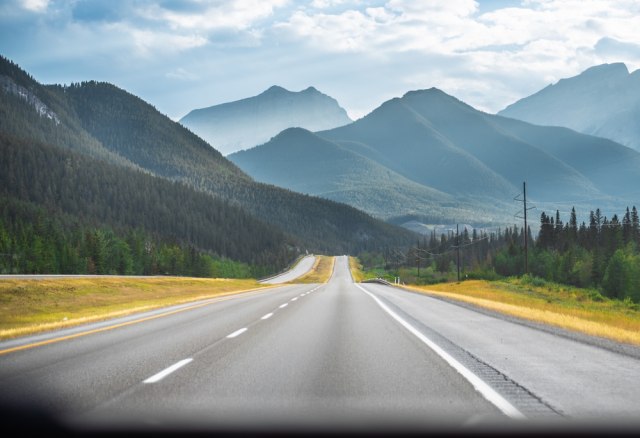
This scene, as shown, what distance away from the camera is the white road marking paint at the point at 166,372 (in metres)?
8.82

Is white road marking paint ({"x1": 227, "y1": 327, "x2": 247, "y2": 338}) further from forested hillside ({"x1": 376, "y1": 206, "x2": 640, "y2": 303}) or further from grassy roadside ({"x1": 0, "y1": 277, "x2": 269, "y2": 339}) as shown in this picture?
forested hillside ({"x1": 376, "y1": 206, "x2": 640, "y2": 303})

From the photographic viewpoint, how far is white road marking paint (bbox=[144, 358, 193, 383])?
8.82m

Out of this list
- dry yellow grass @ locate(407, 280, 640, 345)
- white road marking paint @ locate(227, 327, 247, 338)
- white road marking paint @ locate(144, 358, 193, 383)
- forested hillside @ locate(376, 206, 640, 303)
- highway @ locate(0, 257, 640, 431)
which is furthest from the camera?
forested hillside @ locate(376, 206, 640, 303)

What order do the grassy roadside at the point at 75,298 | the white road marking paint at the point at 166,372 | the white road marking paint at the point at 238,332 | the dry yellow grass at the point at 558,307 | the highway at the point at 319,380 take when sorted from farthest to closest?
the grassy roadside at the point at 75,298
the dry yellow grass at the point at 558,307
the white road marking paint at the point at 238,332
the white road marking paint at the point at 166,372
the highway at the point at 319,380

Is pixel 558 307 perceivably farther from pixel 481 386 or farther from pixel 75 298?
pixel 481 386

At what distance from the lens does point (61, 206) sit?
625 feet

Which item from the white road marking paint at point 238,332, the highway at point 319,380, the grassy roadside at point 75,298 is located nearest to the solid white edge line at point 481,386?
the highway at point 319,380

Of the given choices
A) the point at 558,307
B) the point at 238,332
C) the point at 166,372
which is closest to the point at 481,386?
the point at 166,372

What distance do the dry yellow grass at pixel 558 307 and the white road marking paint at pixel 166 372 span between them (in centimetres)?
960

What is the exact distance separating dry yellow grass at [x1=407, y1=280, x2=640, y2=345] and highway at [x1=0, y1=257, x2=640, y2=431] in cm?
225

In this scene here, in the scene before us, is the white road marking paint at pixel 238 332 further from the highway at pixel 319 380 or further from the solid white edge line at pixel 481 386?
the solid white edge line at pixel 481 386

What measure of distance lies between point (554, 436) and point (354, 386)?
15.4 feet

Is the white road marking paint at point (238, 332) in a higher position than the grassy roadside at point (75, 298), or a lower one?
higher

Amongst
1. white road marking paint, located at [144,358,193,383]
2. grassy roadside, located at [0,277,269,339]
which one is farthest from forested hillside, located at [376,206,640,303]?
white road marking paint, located at [144,358,193,383]
